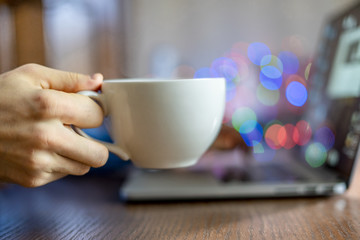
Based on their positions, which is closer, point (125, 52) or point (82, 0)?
point (82, 0)

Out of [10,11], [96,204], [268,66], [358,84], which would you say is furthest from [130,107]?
[268,66]

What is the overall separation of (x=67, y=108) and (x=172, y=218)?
7.6 inches

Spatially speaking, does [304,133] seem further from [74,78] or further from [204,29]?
[204,29]

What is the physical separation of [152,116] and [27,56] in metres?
1.54

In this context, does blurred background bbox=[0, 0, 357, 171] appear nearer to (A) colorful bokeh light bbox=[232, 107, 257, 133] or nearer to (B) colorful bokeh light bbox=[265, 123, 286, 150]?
(A) colorful bokeh light bbox=[232, 107, 257, 133]

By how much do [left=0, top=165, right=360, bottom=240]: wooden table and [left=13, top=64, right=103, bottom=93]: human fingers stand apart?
0.17m

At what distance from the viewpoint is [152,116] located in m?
0.34

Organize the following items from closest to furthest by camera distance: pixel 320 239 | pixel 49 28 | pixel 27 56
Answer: pixel 320 239 < pixel 27 56 < pixel 49 28

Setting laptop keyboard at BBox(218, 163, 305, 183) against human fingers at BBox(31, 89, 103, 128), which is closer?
human fingers at BBox(31, 89, 103, 128)

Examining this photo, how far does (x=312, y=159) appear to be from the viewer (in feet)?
2.20

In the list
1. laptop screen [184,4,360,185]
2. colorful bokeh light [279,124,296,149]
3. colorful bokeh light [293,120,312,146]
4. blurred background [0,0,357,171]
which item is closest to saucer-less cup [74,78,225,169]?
laptop screen [184,4,360,185]

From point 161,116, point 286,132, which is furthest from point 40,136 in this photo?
point 286,132

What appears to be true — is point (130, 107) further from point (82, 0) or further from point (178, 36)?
point (178, 36)

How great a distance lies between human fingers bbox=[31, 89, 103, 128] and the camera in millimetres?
320
